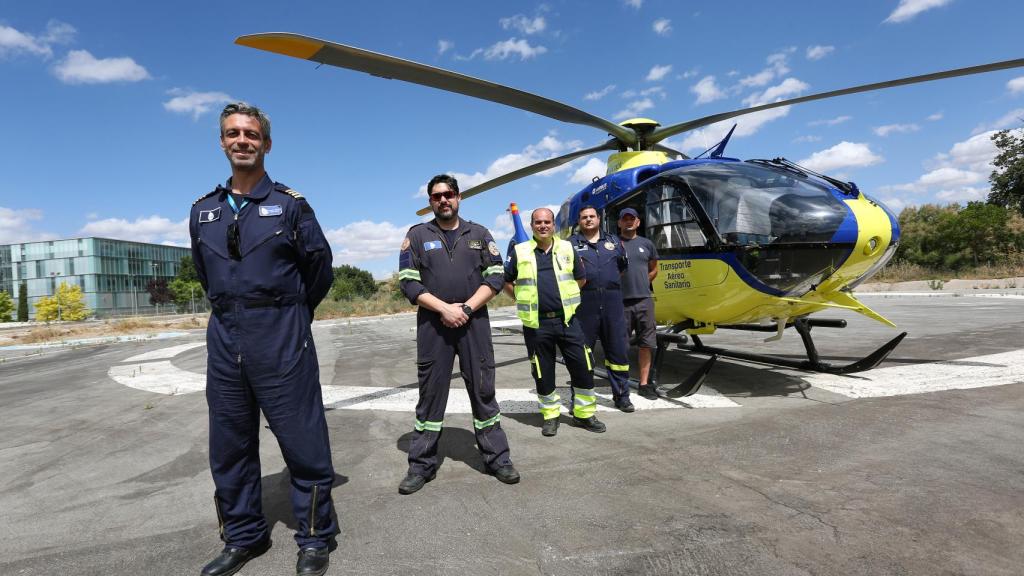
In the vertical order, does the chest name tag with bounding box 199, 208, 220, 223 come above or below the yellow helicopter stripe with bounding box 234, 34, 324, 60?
below

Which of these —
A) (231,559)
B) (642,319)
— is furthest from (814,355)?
(231,559)

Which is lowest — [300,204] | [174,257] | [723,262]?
[723,262]

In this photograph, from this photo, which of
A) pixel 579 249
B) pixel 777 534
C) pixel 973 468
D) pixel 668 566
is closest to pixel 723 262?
pixel 579 249

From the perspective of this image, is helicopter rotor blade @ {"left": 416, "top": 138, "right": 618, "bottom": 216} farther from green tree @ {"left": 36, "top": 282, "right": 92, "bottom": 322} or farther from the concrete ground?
green tree @ {"left": 36, "top": 282, "right": 92, "bottom": 322}

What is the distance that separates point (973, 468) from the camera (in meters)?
2.79

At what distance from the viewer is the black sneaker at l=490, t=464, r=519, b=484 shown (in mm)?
2904

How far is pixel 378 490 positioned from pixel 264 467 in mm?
1056

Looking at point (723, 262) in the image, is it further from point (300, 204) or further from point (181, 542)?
point (181, 542)

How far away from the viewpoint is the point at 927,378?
5.05m

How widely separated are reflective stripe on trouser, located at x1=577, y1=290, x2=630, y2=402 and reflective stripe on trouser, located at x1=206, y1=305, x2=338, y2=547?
271 cm

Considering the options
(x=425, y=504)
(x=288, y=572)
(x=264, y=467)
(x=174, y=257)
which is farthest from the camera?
(x=174, y=257)

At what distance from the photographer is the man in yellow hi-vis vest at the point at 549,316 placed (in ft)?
12.5

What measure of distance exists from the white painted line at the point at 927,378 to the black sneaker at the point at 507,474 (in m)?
3.58

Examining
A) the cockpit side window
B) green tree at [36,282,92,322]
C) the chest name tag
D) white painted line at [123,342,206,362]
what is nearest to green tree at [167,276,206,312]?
green tree at [36,282,92,322]
